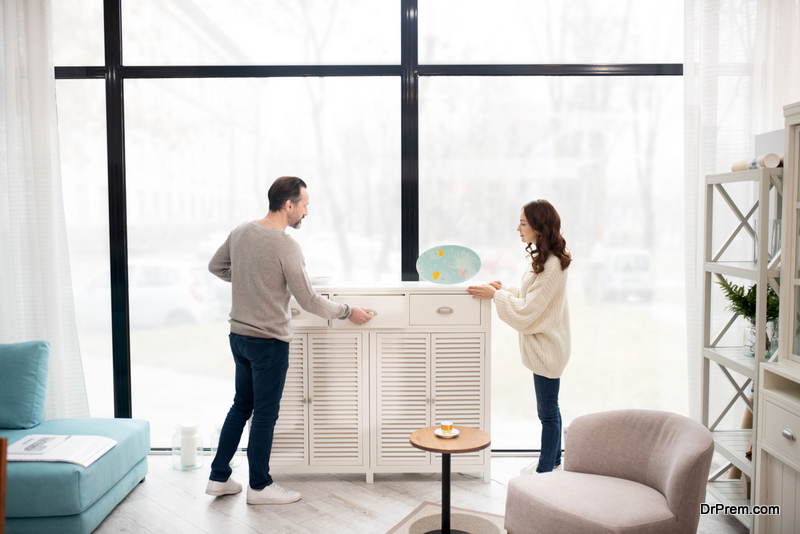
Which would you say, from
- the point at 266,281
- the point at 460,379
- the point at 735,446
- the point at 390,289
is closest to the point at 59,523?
the point at 266,281

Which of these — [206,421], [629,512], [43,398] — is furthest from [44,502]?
[629,512]

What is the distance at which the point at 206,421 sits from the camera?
3.50 m

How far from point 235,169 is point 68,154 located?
100 centimetres

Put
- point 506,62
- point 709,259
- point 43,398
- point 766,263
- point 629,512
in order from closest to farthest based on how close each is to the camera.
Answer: point 629,512 < point 766,263 < point 709,259 < point 43,398 < point 506,62

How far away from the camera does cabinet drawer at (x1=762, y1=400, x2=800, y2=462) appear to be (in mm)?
2031

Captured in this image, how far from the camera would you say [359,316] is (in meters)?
2.85

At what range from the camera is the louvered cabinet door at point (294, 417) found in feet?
9.78

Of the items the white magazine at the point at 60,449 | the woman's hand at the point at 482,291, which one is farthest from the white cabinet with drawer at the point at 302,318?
the white magazine at the point at 60,449

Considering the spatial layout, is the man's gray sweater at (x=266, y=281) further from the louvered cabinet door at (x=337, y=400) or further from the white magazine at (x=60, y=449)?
the white magazine at (x=60, y=449)

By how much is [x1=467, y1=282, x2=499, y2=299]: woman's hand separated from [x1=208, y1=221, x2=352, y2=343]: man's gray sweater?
0.76 m

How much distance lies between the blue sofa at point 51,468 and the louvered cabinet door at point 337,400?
90cm

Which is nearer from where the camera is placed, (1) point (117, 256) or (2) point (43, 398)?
(2) point (43, 398)

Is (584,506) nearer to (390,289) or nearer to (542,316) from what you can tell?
(542,316)

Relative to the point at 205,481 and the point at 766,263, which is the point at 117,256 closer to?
the point at 205,481
